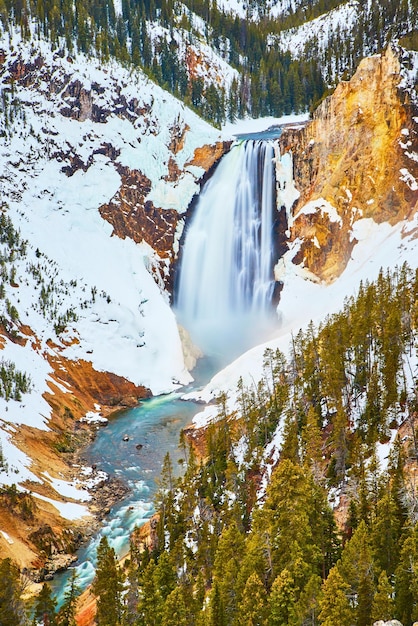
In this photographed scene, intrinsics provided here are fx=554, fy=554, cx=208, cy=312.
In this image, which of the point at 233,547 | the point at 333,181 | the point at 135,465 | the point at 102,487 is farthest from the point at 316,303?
the point at 233,547

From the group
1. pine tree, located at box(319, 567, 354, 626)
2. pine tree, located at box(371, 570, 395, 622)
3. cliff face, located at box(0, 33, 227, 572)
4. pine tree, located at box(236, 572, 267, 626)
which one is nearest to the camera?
pine tree, located at box(319, 567, 354, 626)

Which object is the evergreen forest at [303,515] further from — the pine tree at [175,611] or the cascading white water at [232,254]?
the cascading white water at [232,254]

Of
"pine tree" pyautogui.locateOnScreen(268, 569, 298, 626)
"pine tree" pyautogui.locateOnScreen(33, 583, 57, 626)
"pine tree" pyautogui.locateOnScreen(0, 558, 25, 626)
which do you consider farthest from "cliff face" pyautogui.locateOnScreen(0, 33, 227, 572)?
"pine tree" pyautogui.locateOnScreen(268, 569, 298, 626)

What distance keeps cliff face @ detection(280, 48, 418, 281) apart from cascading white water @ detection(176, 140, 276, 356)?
21.0 feet

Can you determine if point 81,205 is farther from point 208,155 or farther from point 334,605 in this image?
point 334,605

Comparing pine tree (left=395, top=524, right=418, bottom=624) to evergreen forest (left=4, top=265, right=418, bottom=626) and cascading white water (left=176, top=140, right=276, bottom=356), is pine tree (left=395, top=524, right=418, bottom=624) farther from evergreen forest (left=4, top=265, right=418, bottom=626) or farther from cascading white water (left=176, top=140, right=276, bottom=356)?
cascading white water (left=176, top=140, right=276, bottom=356)

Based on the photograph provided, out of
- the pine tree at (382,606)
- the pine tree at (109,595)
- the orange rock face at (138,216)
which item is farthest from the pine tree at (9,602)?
the orange rock face at (138,216)

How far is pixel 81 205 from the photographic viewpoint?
287 ft

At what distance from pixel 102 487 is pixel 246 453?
12.5 metres

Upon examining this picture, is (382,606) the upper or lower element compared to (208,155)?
lower

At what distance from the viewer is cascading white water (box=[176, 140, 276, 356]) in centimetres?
8350

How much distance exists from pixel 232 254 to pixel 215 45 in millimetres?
81790

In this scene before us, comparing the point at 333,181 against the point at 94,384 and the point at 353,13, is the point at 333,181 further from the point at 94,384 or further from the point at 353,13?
the point at 353,13

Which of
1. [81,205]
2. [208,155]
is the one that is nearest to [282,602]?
[81,205]
